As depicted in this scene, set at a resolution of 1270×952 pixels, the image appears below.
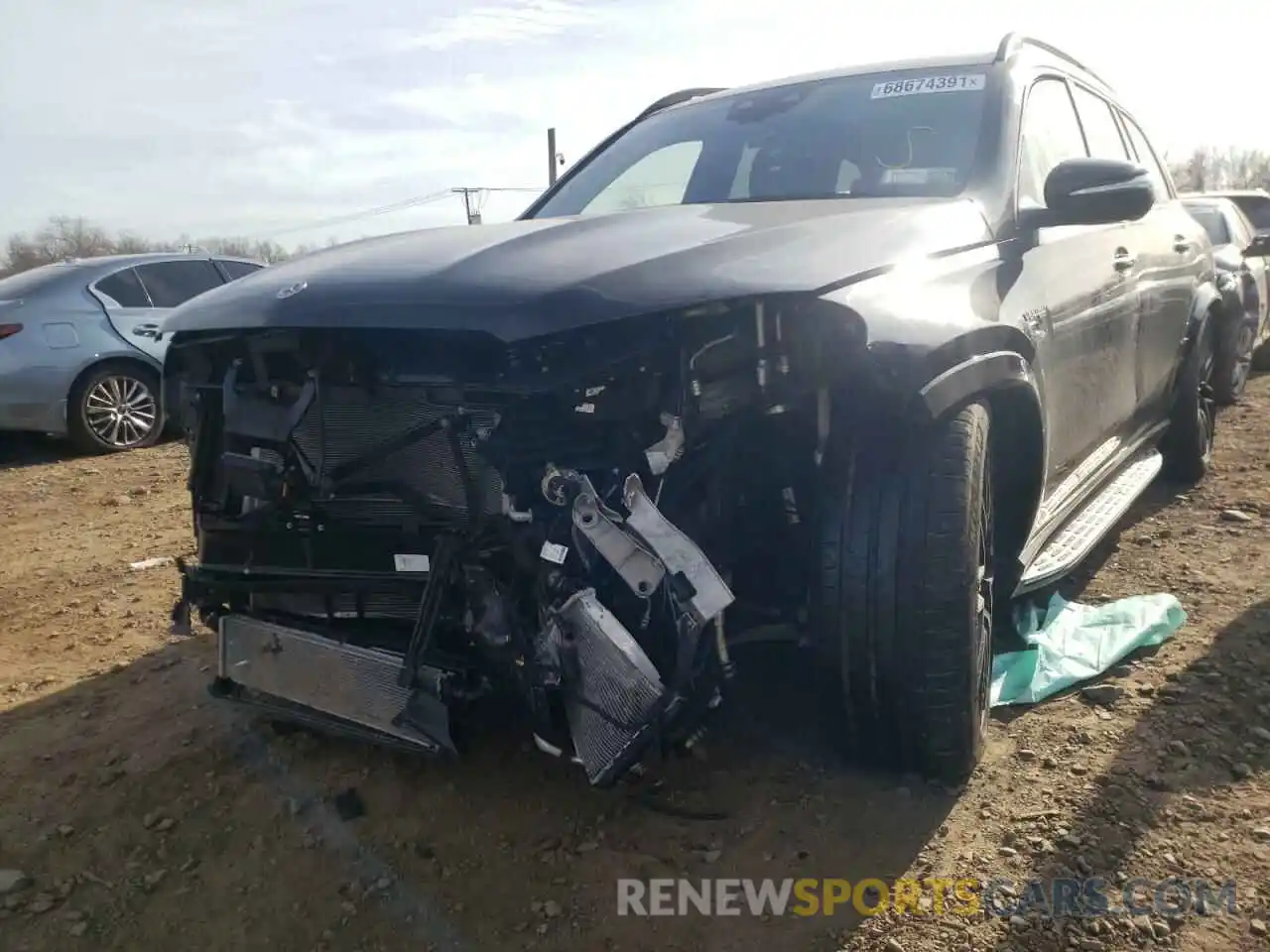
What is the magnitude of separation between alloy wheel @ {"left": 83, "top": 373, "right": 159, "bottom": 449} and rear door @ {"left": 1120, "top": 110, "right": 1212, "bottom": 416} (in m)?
6.77

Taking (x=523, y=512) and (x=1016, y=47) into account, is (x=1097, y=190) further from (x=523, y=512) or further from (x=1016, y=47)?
(x=523, y=512)

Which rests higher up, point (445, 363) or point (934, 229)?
point (934, 229)

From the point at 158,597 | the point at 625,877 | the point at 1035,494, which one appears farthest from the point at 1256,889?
the point at 158,597

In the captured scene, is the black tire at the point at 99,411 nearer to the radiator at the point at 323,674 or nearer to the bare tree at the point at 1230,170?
the radiator at the point at 323,674

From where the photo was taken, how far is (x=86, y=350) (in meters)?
7.33

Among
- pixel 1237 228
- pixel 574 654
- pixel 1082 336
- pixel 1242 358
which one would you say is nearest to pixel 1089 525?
pixel 1082 336

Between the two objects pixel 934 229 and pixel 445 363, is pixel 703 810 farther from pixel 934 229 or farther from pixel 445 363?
pixel 934 229

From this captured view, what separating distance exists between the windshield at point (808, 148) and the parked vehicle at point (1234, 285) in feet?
11.2

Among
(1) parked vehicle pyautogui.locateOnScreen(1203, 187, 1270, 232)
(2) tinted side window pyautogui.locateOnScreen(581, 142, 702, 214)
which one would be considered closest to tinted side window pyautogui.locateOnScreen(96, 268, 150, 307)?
(2) tinted side window pyautogui.locateOnScreen(581, 142, 702, 214)

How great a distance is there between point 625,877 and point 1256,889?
1360 millimetres

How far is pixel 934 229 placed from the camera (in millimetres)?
2633

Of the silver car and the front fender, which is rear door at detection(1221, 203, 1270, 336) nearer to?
the front fender

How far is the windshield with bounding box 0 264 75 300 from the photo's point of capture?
23.8 ft

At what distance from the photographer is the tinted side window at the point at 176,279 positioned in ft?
26.1
